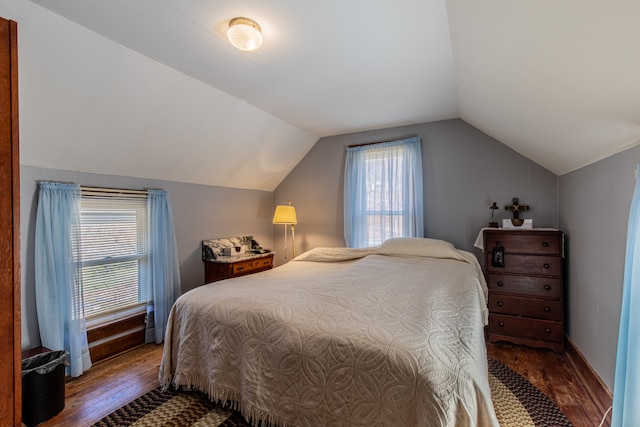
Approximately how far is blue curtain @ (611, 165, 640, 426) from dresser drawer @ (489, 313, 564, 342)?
1.49 m

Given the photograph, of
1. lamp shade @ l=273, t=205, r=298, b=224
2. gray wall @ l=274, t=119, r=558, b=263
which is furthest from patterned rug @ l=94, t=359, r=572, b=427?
lamp shade @ l=273, t=205, r=298, b=224

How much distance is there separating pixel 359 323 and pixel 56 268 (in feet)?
7.98

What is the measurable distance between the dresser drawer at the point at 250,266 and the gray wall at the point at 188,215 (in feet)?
1.73

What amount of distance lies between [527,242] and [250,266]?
118 inches

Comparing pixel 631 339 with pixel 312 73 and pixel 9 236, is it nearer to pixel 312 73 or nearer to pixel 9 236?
pixel 312 73

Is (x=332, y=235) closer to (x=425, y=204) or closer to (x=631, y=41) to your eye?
(x=425, y=204)

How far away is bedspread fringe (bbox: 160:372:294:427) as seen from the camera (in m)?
1.56

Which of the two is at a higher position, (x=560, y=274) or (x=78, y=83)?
(x=78, y=83)

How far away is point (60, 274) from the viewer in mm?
2328

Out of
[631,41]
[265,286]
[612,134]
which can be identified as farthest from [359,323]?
[612,134]

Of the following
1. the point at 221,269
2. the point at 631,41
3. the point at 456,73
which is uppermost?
the point at 456,73

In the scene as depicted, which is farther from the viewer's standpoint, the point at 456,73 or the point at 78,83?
the point at 456,73

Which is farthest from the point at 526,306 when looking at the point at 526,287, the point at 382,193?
the point at 382,193

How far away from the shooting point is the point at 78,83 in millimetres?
1983
